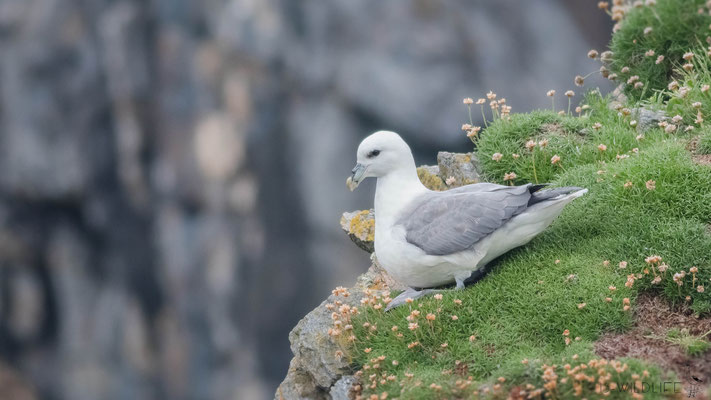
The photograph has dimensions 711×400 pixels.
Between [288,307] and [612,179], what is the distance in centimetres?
840

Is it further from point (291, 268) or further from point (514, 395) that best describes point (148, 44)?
point (514, 395)

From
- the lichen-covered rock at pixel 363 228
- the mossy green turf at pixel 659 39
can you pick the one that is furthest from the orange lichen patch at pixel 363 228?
the mossy green turf at pixel 659 39

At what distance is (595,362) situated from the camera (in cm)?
354

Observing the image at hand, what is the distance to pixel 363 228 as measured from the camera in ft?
18.2

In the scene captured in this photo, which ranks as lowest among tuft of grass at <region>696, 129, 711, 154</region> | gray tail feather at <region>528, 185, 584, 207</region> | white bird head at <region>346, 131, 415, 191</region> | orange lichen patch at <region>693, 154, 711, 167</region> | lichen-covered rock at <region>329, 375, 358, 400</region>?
lichen-covered rock at <region>329, 375, 358, 400</region>

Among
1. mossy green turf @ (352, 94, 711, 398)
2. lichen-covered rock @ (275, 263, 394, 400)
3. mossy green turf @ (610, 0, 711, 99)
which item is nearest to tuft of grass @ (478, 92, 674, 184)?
mossy green turf @ (352, 94, 711, 398)

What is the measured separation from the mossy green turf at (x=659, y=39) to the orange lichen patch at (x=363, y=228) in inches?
104

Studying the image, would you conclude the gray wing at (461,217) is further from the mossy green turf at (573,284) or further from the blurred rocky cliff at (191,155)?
the blurred rocky cliff at (191,155)

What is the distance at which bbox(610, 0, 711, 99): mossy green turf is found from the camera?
6.54m

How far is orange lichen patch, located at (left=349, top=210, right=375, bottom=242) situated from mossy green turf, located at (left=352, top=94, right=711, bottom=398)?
1085 mm

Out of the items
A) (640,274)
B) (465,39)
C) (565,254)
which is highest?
(465,39)

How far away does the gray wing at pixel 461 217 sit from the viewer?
4.27m

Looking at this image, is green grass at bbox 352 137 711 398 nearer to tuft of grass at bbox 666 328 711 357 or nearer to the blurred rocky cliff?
tuft of grass at bbox 666 328 711 357

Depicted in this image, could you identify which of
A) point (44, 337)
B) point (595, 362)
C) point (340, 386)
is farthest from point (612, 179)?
point (44, 337)
